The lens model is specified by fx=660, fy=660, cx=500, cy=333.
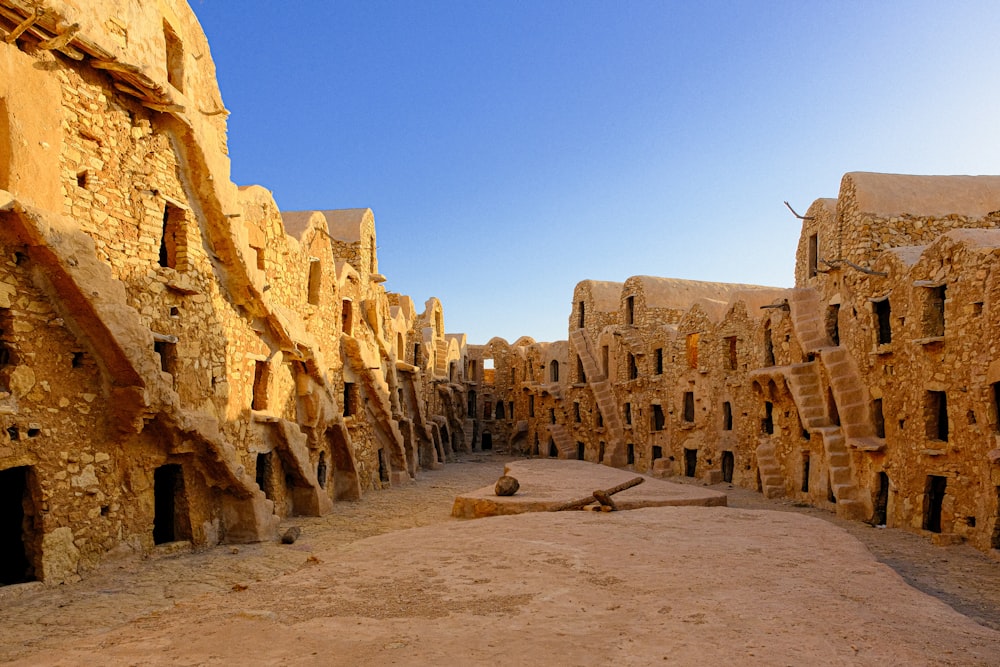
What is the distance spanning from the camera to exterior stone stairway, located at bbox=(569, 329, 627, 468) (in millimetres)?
31000

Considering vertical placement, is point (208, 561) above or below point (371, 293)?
below

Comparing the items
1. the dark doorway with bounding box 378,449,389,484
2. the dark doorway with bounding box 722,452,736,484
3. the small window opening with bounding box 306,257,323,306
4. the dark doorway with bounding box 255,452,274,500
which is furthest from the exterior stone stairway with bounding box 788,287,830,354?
the dark doorway with bounding box 255,452,274,500

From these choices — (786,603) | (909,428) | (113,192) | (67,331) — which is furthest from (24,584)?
(909,428)

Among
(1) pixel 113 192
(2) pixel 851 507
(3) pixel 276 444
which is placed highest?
(1) pixel 113 192

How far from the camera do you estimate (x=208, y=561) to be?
10.8m

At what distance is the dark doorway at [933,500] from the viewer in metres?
13.9

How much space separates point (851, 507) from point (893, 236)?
273 inches

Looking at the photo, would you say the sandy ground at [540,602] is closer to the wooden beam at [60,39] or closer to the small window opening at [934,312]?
the small window opening at [934,312]

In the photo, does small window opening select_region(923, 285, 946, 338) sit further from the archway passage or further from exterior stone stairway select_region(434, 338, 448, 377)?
exterior stone stairway select_region(434, 338, 448, 377)

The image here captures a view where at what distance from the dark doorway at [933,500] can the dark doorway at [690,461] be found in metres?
11.7

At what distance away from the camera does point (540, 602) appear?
22.8 feet

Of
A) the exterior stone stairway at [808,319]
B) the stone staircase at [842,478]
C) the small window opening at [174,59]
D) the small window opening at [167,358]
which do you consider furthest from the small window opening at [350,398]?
the stone staircase at [842,478]

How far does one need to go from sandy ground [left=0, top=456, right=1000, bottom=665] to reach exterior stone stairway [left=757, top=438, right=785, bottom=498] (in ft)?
25.4

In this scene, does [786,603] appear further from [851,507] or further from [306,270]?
[306,270]
